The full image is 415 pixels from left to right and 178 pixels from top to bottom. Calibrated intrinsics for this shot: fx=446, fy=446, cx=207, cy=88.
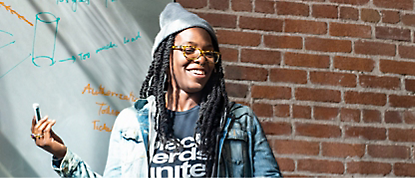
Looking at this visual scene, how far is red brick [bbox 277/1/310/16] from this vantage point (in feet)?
7.25

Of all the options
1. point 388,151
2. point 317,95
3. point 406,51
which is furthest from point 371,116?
point 406,51

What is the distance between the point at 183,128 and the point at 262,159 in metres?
0.28

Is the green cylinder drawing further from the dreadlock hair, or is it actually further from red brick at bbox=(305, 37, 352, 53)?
red brick at bbox=(305, 37, 352, 53)

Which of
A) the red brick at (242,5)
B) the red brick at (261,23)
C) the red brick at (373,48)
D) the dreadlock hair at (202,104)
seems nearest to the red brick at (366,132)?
the red brick at (373,48)

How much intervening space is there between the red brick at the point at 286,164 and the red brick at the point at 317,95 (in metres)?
0.30

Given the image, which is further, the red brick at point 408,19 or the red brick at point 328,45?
the red brick at point 408,19

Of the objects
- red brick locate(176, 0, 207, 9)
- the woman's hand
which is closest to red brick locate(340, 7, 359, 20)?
red brick locate(176, 0, 207, 9)

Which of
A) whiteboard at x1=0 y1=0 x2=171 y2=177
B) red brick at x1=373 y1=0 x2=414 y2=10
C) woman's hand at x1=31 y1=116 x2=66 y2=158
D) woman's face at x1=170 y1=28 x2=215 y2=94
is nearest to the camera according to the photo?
woman's hand at x1=31 y1=116 x2=66 y2=158

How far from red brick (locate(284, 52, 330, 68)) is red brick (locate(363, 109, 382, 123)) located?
294 millimetres

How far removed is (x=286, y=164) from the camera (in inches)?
81.9

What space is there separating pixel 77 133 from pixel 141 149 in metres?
0.60

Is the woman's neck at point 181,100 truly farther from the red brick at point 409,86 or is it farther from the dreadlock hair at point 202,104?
the red brick at point 409,86

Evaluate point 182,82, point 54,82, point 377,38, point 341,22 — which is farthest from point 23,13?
point 377,38

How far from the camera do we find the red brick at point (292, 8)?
221 cm
